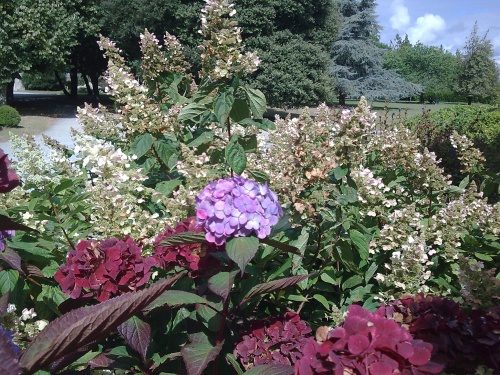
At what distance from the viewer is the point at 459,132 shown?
10.0 metres

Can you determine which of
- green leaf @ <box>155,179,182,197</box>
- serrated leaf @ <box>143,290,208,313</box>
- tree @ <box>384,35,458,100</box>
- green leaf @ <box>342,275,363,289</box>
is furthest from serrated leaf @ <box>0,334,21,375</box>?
tree @ <box>384,35,458,100</box>

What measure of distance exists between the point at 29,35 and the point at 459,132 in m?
19.4

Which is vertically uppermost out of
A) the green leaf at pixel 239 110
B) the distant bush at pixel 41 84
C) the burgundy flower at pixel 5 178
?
the green leaf at pixel 239 110

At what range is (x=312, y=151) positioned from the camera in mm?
2295

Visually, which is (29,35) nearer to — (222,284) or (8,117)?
(8,117)

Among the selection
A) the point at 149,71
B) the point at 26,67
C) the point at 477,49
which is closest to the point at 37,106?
the point at 26,67

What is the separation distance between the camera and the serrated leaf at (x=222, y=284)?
1576 mm

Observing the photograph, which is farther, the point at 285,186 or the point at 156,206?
the point at 156,206

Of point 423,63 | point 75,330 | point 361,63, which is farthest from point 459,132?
point 423,63

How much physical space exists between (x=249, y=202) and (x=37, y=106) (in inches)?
1201

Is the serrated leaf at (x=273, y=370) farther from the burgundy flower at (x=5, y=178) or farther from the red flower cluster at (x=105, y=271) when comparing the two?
the burgundy flower at (x=5, y=178)

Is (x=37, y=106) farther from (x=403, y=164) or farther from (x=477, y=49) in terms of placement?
(x=477, y=49)

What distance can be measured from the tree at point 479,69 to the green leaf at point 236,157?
51.4m

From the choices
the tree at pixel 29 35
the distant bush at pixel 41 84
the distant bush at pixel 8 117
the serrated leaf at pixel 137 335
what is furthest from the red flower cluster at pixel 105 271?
the distant bush at pixel 41 84
